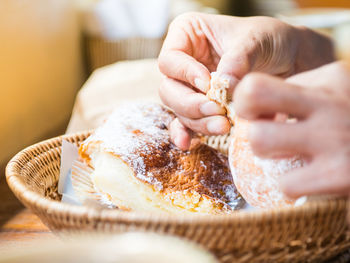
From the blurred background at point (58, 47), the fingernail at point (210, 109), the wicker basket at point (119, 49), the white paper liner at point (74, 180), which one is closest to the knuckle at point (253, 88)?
the fingernail at point (210, 109)

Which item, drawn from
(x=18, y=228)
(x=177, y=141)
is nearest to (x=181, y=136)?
(x=177, y=141)

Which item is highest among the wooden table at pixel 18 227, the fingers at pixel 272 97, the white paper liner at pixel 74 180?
the fingers at pixel 272 97

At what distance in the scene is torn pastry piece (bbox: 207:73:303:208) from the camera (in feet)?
1.60

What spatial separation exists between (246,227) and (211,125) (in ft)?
0.82

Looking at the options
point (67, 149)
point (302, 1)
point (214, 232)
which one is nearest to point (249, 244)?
point (214, 232)

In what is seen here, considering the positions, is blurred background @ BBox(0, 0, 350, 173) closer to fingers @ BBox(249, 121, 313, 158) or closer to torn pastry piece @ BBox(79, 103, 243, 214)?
torn pastry piece @ BBox(79, 103, 243, 214)

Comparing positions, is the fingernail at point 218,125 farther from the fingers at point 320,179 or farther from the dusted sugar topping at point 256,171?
the fingers at point 320,179

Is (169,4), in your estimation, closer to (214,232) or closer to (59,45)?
(59,45)

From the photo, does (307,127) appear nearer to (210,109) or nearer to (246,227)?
(246,227)

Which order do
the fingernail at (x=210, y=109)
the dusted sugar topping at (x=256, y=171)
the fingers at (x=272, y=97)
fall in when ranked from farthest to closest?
the fingernail at (x=210, y=109) < the dusted sugar topping at (x=256, y=171) < the fingers at (x=272, y=97)

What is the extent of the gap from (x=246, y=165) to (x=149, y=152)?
0.17m

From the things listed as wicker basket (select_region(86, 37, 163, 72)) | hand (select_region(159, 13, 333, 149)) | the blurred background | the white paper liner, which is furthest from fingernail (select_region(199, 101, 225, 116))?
wicker basket (select_region(86, 37, 163, 72))

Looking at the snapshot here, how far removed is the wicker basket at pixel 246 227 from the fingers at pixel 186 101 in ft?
0.74

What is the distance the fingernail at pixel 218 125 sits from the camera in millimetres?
597
